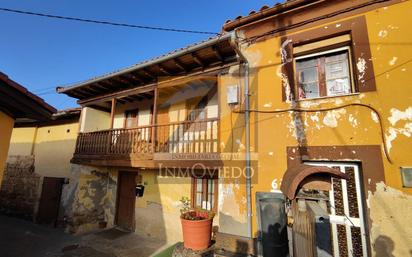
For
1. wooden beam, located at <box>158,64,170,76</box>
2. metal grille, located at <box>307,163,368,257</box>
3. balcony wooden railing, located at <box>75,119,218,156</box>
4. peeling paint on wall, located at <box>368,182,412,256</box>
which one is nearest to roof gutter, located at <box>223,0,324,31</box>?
wooden beam, located at <box>158,64,170,76</box>

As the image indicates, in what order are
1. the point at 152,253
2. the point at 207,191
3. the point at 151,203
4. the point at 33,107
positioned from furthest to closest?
1. the point at 151,203
2. the point at 207,191
3. the point at 152,253
4. the point at 33,107

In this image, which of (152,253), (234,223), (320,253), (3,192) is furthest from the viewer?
(3,192)

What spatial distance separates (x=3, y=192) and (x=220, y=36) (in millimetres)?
14139

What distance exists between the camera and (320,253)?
260 centimetres

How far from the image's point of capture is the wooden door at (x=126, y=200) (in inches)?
347

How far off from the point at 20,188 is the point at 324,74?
46.9 feet

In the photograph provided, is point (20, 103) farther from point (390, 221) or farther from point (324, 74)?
point (390, 221)

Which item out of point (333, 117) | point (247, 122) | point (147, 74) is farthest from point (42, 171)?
point (333, 117)

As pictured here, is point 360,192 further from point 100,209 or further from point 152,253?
point 100,209

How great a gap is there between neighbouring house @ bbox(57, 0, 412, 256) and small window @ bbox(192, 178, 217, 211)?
0.05 metres

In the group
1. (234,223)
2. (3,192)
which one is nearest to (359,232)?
(234,223)

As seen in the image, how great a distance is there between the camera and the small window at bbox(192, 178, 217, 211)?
7092 millimetres

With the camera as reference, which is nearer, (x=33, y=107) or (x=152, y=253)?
(x=33, y=107)

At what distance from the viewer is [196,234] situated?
577cm
